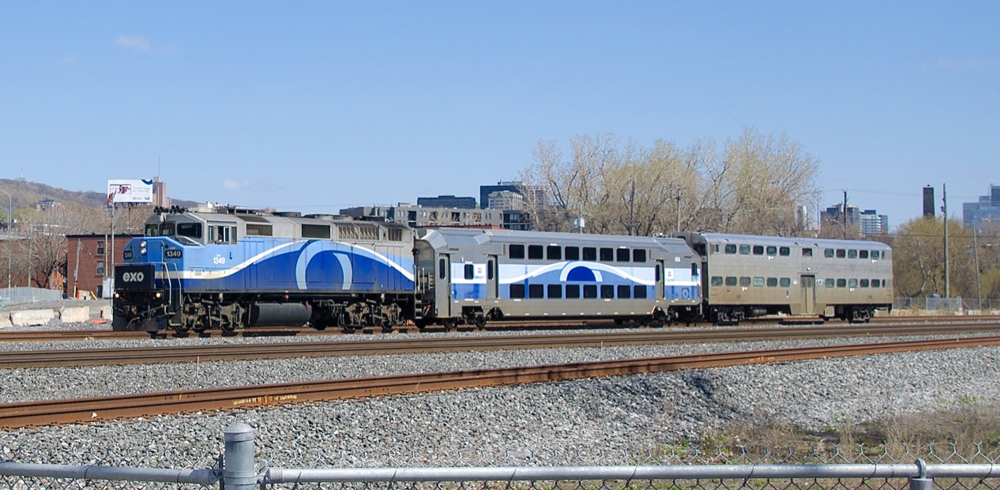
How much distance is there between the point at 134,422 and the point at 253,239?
14.8 m

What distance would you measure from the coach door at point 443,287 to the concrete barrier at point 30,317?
1986cm

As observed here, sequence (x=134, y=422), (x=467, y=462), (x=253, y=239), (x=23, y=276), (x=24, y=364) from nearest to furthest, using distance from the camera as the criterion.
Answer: (x=467, y=462) → (x=134, y=422) → (x=24, y=364) → (x=253, y=239) → (x=23, y=276)

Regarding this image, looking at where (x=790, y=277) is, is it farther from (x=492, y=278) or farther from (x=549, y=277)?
(x=492, y=278)

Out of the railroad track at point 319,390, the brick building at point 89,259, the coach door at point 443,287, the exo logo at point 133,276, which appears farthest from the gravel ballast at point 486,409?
the brick building at point 89,259

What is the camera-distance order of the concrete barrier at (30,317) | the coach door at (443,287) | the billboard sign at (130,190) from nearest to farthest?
the coach door at (443,287), the concrete barrier at (30,317), the billboard sign at (130,190)

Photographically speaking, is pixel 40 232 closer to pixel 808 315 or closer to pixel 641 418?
pixel 808 315

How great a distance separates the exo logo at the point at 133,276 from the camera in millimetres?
25047

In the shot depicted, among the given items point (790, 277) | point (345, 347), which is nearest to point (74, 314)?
point (345, 347)

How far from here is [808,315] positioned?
39875 mm

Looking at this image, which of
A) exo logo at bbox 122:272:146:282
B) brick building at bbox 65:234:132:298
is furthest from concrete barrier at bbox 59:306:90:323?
brick building at bbox 65:234:132:298

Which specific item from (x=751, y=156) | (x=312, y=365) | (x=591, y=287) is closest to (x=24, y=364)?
(x=312, y=365)

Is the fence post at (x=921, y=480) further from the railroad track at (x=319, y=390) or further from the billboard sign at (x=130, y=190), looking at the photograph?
the billboard sign at (x=130, y=190)

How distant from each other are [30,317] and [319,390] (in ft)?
105

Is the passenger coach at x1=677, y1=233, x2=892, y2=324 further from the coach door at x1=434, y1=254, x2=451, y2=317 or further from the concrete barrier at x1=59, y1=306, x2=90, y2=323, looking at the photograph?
the concrete barrier at x1=59, y1=306, x2=90, y2=323
